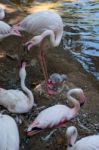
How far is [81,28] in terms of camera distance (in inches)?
355

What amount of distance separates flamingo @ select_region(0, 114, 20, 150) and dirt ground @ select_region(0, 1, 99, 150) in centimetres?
53

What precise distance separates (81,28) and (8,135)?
4.92 meters

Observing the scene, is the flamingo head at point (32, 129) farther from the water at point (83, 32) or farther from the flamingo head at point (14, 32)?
the water at point (83, 32)

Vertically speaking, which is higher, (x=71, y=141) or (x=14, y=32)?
(x=14, y=32)

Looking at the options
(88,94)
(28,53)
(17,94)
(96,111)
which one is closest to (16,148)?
(17,94)

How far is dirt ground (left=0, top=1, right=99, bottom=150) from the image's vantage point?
522 cm

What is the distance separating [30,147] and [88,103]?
1.31m

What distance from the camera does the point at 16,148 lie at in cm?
436

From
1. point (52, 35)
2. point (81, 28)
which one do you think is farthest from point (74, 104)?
point (81, 28)

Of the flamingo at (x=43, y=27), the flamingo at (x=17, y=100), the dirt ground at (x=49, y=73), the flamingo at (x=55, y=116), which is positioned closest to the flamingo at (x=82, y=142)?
the dirt ground at (x=49, y=73)

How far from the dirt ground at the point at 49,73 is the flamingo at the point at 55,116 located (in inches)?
6.2

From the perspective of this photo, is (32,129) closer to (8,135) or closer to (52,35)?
(8,135)

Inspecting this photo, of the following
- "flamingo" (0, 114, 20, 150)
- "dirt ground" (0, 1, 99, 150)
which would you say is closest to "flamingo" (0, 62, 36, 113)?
"dirt ground" (0, 1, 99, 150)

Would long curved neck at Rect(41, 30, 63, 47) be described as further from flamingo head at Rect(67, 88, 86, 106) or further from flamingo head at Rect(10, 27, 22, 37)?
flamingo head at Rect(67, 88, 86, 106)
